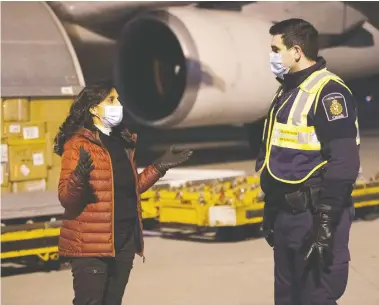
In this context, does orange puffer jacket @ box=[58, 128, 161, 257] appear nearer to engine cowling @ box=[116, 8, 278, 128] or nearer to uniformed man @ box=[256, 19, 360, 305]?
uniformed man @ box=[256, 19, 360, 305]

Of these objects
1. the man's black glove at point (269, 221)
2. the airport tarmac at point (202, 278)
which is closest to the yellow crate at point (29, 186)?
the airport tarmac at point (202, 278)

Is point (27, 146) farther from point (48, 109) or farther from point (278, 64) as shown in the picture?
point (278, 64)

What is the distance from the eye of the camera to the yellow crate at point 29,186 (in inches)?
261

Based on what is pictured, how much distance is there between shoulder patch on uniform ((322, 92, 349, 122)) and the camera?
3.45 metres

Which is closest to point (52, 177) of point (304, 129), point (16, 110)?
point (16, 110)

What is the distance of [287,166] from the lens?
3592 millimetres

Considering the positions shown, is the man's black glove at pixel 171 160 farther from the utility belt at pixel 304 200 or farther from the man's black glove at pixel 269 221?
the utility belt at pixel 304 200

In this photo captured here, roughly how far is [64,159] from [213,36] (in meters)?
5.47

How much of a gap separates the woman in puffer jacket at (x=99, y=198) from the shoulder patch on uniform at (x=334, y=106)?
970 millimetres

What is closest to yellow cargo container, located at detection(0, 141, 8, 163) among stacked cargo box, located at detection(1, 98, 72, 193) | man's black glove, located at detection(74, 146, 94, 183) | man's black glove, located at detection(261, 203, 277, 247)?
stacked cargo box, located at detection(1, 98, 72, 193)

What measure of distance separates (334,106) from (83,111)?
3.87 ft

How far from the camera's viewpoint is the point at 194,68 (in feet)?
29.5

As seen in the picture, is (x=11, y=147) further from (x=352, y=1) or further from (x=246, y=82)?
(x=352, y=1)

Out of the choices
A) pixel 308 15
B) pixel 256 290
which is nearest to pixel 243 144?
pixel 308 15
